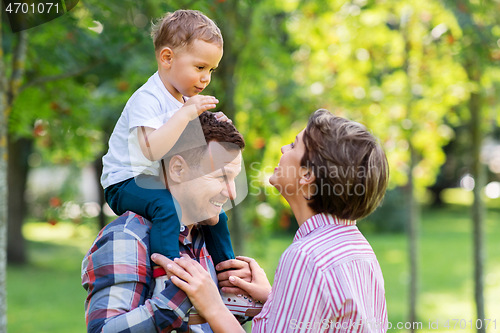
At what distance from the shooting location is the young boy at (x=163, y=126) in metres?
1.60

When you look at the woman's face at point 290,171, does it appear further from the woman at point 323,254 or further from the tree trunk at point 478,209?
the tree trunk at point 478,209

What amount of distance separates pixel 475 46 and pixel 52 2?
3747 millimetres

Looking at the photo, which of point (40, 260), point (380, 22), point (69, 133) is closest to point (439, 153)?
point (380, 22)

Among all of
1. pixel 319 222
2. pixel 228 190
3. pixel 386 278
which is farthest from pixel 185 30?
pixel 386 278

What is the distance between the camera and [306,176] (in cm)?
165

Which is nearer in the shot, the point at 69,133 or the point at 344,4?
the point at 69,133

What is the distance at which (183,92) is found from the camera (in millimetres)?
1864

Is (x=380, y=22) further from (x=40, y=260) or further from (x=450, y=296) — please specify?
(x=40, y=260)

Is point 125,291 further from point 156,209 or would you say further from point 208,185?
point 208,185

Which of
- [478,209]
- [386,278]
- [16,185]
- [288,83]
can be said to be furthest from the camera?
[16,185]

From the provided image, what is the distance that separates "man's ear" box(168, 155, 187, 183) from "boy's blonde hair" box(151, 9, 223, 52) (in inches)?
19.1

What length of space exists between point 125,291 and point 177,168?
0.47 metres

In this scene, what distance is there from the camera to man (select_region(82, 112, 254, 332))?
4.56 ft

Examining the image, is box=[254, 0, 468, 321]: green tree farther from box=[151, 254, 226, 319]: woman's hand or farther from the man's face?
box=[151, 254, 226, 319]: woman's hand
